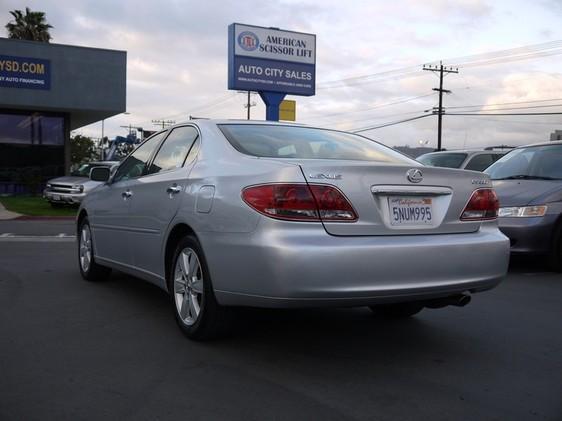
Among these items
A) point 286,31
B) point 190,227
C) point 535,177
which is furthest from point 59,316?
point 286,31

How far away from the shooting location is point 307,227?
3.54 m

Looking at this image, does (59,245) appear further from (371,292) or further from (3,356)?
(371,292)

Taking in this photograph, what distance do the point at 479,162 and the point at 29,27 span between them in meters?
41.6

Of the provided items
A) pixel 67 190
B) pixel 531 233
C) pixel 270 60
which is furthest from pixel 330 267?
pixel 270 60

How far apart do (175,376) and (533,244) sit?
5350 mm

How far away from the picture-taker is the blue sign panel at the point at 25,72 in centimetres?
1986

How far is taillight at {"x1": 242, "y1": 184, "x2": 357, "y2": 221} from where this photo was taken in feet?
11.7

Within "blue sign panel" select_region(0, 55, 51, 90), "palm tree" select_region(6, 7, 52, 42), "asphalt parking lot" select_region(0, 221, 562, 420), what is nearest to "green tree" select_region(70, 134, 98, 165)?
"palm tree" select_region(6, 7, 52, 42)

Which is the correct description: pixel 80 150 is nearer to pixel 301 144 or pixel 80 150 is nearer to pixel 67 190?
pixel 67 190

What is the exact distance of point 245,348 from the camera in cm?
417

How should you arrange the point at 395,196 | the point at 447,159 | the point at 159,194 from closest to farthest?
1. the point at 395,196
2. the point at 159,194
3. the point at 447,159

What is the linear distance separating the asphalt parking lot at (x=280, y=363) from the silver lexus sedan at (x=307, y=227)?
1.18ft

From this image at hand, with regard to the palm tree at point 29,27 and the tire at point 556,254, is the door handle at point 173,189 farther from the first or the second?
the palm tree at point 29,27

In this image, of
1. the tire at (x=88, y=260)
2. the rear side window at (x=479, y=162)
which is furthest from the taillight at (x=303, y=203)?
the rear side window at (x=479, y=162)
